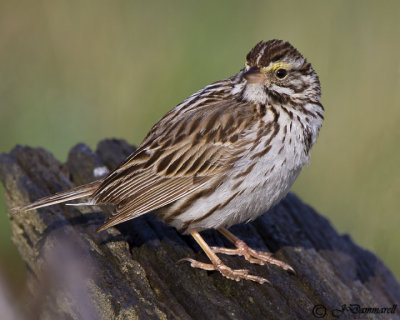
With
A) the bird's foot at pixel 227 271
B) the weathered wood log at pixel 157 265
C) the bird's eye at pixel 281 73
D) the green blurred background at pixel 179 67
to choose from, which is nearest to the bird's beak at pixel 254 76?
the bird's eye at pixel 281 73

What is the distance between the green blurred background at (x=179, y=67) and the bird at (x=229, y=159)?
266 cm

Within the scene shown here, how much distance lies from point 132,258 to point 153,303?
55 cm

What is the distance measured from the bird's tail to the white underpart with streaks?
2.09 ft

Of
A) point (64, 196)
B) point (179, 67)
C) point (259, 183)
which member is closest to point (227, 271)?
point (259, 183)

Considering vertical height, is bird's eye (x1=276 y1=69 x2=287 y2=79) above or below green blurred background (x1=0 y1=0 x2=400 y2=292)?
below

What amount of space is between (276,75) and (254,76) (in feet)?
0.69

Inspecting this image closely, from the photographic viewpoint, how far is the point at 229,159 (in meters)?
5.03

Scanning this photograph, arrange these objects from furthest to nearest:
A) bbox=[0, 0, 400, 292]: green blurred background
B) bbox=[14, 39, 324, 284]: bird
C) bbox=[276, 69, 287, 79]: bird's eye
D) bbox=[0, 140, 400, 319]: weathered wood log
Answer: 1. bbox=[0, 0, 400, 292]: green blurred background
2. bbox=[276, 69, 287, 79]: bird's eye
3. bbox=[14, 39, 324, 284]: bird
4. bbox=[0, 140, 400, 319]: weathered wood log

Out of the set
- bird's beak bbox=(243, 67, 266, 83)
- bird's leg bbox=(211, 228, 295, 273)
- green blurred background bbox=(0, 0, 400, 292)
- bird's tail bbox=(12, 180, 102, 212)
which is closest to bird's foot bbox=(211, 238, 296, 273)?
bird's leg bbox=(211, 228, 295, 273)

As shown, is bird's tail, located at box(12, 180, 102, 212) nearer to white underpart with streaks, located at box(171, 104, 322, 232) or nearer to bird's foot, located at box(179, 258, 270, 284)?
white underpart with streaks, located at box(171, 104, 322, 232)

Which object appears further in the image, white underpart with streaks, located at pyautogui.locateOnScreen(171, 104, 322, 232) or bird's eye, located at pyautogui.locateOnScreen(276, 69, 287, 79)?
bird's eye, located at pyautogui.locateOnScreen(276, 69, 287, 79)

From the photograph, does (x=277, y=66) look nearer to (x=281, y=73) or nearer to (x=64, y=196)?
(x=281, y=73)

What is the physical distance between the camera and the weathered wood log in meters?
4.14

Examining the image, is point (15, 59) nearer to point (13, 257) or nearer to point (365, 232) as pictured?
point (13, 257)
